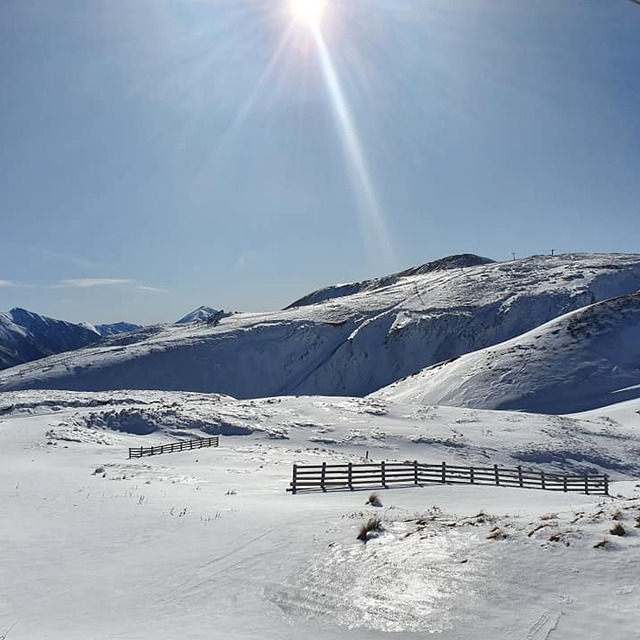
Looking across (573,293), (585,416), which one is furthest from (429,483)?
(573,293)

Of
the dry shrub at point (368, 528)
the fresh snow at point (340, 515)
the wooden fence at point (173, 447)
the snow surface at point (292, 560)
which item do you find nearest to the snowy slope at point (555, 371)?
the fresh snow at point (340, 515)

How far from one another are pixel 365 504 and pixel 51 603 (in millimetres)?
10259

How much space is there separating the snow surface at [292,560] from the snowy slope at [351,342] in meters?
67.3

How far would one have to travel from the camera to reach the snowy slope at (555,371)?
2074 inches

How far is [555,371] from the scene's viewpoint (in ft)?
185

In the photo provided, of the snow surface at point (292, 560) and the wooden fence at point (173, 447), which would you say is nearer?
the snow surface at point (292, 560)

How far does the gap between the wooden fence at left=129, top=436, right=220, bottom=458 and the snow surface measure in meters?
5.97

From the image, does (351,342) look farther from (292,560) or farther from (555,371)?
(292,560)

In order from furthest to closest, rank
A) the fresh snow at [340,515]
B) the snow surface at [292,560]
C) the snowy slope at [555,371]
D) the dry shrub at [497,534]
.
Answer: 1. the snowy slope at [555,371]
2. the dry shrub at [497,534]
3. the fresh snow at [340,515]
4. the snow surface at [292,560]

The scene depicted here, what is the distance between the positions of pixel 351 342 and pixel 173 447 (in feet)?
211

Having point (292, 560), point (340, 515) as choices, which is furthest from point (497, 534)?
point (340, 515)

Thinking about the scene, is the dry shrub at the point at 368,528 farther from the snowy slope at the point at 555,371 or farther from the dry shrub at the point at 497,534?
the snowy slope at the point at 555,371

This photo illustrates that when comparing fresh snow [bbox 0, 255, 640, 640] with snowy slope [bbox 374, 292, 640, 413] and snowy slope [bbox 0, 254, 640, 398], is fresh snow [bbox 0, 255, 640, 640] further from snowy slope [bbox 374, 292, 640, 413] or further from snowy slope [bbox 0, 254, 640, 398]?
snowy slope [bbox 0, 254, 640, 398]

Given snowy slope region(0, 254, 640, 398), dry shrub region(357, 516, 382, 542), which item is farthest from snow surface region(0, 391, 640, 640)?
snowy slope region(0, 254, 640, 398)
